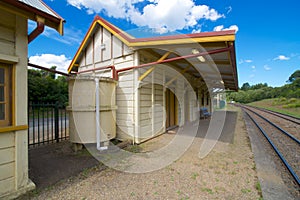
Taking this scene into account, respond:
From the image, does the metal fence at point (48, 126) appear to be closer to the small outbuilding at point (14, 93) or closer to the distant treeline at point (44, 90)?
the small outbuilding at point (14, 93)

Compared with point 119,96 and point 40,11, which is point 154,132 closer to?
point 119,96

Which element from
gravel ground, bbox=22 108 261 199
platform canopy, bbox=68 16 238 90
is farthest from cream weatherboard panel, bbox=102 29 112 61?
gravel ground, bbox=22 108 261 199

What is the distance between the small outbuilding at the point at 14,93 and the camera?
2.04 metres

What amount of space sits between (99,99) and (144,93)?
1.61 metres

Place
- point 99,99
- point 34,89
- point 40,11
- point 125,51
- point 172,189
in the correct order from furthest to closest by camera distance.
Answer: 1. point 34,89
2. point 125,51
3. point 99,99
4. point 172,189
5. point 40,11

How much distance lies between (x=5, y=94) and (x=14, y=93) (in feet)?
0.39

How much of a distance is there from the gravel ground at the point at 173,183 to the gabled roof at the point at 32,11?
2.57 meters

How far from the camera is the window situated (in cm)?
211

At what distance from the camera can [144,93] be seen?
4984 mm

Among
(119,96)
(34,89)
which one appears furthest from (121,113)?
(34,89)

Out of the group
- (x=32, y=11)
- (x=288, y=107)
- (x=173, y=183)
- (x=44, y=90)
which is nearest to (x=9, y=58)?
(x=32, y=11)

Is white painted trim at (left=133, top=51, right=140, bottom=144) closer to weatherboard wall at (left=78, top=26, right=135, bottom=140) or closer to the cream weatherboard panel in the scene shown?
weatherboard wall at (left=78, top=26, right=135, bottom=140)

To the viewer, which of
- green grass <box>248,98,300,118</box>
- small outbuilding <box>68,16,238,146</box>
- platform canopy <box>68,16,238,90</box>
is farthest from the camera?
green grass <box>248,98,300,118</box>

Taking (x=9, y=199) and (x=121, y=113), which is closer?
(x=9, y=199)
